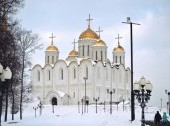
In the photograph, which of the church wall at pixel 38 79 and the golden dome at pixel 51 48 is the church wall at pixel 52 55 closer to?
the golden dome at pixel 51 48

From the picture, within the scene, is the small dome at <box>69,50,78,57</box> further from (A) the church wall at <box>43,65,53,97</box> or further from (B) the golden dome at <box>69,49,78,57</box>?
(A) the church wall at <box>43,65,53,97</box>

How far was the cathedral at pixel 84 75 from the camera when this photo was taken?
3273 inches

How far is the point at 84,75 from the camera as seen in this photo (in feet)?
275

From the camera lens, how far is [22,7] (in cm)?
2286

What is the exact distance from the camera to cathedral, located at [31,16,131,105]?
83.1 meters

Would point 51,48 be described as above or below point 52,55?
above

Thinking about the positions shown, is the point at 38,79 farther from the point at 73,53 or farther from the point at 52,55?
the point at 73,53

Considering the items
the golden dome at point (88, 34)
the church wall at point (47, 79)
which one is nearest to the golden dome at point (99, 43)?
the golden dome at point (88, 34)

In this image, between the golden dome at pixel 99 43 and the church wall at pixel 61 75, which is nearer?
the church wall at pixel 61 75

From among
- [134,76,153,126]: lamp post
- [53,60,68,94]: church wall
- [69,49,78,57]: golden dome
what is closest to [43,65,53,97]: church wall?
[53,60,68,94]: church wall

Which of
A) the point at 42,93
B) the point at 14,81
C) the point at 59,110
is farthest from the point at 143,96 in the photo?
the point at 42,93

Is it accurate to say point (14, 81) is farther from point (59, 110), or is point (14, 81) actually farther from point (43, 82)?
point (43, 82)

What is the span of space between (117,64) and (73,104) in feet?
47.3

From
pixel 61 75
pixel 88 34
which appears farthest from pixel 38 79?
pixel 88 34
